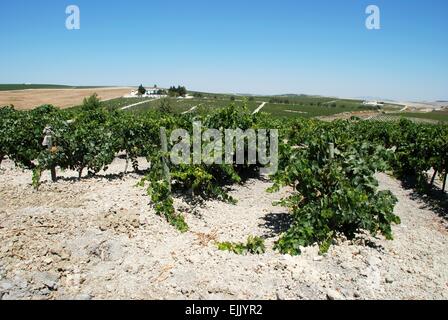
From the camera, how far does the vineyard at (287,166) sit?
6465 mm

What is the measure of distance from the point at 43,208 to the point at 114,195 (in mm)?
1612

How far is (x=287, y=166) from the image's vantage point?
771 centimetres

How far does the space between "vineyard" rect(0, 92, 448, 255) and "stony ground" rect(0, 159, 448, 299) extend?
0.40m

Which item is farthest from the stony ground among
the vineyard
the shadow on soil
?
the shadow on soil

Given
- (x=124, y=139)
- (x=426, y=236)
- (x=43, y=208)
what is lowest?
(x=426, y=236)

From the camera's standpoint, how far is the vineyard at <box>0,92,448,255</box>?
21.2ft

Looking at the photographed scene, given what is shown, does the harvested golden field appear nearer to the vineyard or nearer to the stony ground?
the vineyard

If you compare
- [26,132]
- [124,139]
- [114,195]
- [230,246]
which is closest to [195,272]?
[230,246]

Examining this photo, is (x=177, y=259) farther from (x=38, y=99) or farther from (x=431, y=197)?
(x=38, y=99)

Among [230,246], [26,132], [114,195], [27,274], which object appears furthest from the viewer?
[26,132]

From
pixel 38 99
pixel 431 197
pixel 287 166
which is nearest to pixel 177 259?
pixel 287 166

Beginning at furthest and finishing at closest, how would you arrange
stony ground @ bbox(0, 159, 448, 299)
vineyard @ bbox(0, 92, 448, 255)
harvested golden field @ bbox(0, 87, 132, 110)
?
harvested golden field @ bbox(0, 87, 132, 110) → vineyard @ bbox(0, 92, 448, 255) → stony ground @ bbox(0, 159, 448, 299)
